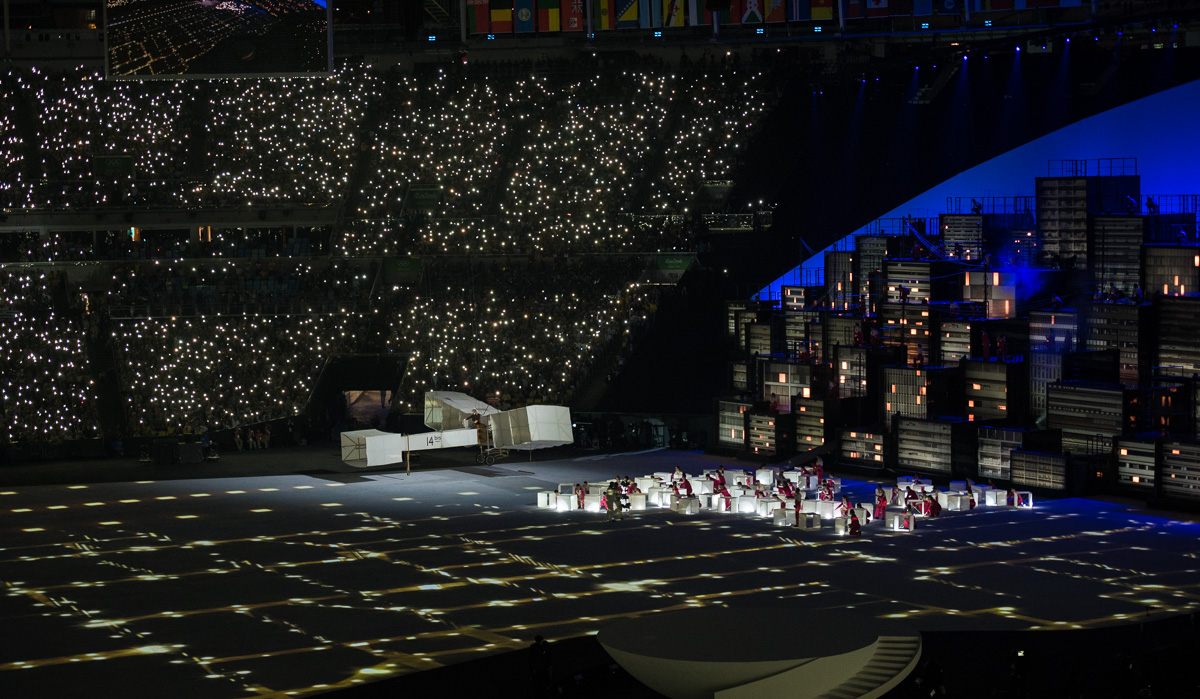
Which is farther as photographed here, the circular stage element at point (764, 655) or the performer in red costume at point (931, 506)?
the performer in red costume at point (931, 506)

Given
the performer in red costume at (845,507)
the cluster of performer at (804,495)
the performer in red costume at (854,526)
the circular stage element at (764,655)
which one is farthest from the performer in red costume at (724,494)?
the circular stage element at (764,655)

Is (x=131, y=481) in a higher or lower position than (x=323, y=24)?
lower

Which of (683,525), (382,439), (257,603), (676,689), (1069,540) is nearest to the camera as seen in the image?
(676,689)

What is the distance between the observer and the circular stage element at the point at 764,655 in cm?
1722

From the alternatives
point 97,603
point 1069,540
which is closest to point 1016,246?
point 1069,540

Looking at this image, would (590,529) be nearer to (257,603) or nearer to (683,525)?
(683,525)

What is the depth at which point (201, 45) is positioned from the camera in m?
47.0

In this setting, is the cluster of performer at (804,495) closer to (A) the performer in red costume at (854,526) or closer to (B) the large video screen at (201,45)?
(A) the performer in red costume at (854,526)

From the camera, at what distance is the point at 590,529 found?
34.7 m

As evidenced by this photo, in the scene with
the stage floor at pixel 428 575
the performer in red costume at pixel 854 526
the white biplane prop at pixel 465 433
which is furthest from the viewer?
the white biplane prop at pixel 465 433

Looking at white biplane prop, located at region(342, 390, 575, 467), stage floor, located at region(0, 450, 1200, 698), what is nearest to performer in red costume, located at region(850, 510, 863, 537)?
stage floor, located at region(0, 450, 1200, 698)

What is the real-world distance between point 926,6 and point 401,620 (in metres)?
33.0

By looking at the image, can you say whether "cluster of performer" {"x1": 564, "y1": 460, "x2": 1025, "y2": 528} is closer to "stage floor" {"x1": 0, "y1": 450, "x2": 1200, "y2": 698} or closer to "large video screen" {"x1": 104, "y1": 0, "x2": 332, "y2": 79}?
"stage floor" {"x1": 0, "y1": 450, "x2": 1200, "y2": 698}

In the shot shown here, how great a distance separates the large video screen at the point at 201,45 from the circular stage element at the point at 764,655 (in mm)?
30793
